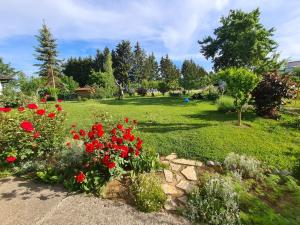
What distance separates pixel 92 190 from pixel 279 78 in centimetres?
784

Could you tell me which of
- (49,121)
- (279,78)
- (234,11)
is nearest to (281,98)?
(279,78)

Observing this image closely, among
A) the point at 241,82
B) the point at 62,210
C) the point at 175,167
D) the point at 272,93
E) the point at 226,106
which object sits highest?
the point at 241,82

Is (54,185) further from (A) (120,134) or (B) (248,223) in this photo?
(B) (248,223)

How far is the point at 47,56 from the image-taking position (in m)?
31.6

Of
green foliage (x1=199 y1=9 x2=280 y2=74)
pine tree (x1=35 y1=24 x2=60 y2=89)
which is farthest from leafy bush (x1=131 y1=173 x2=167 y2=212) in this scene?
pine tree (x1=35 y1=24 x2=60 y2=89)

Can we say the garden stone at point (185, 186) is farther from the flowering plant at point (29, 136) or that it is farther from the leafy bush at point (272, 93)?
the leafy bush at point (272, 93)

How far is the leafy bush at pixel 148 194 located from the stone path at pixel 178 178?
0.47 ft

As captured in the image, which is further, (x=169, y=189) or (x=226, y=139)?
(x=226, y=139)

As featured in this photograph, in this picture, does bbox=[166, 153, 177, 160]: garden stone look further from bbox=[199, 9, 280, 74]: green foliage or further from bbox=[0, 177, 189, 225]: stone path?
bbox=[199, 9, 280, 74]: green foliage

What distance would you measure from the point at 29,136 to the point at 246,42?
59.9 ft

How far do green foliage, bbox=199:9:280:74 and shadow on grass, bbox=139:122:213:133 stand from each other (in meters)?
13.0

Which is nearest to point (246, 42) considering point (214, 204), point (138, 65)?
point (214, 204)

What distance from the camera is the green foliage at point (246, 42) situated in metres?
17.1

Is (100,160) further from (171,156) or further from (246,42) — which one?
(246,42)
